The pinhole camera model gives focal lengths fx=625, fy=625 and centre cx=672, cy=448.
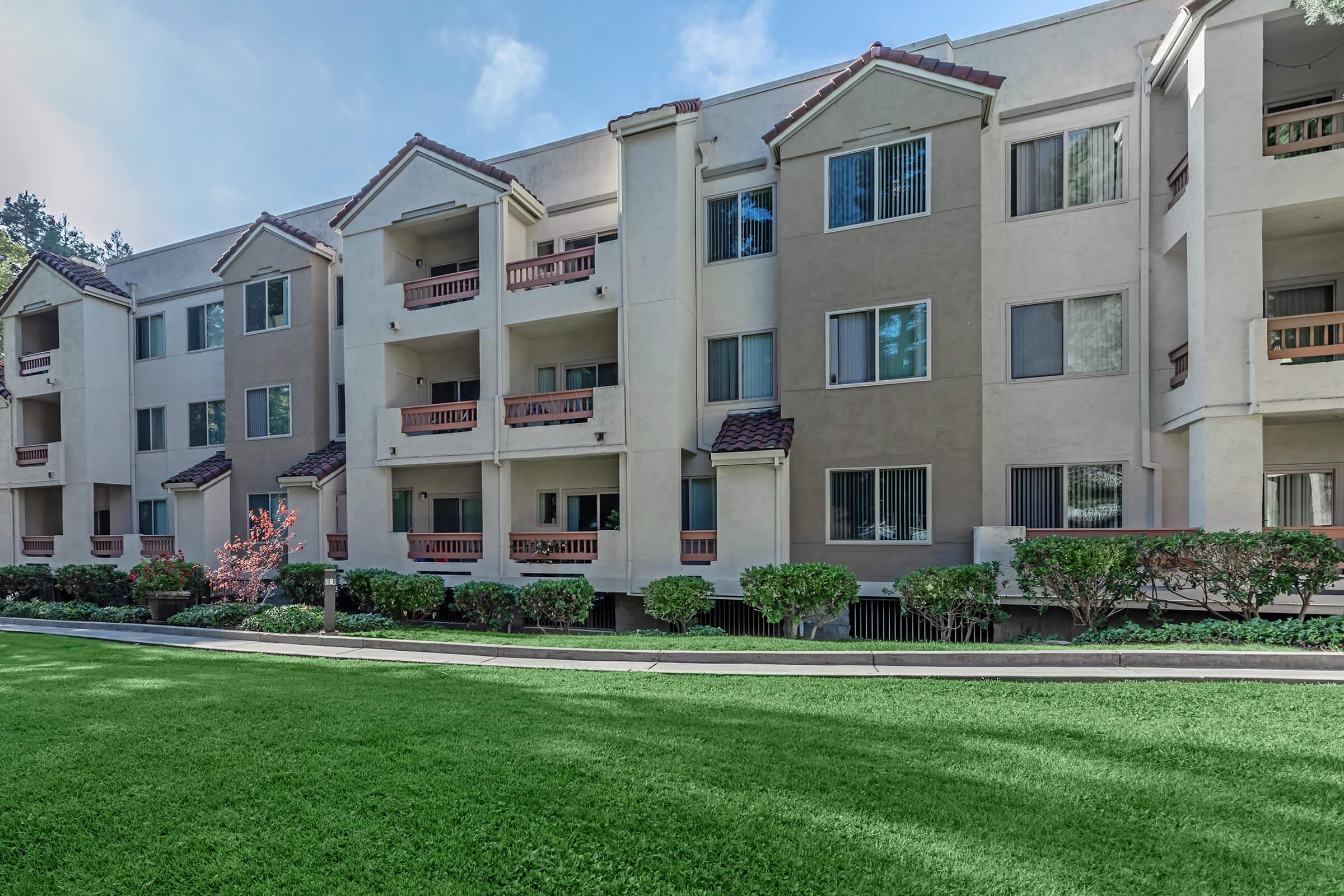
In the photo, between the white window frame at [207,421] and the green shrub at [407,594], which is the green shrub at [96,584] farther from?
the green shrub at [407,594]

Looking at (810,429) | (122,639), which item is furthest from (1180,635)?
(122,639)

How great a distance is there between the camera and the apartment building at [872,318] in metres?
10.4

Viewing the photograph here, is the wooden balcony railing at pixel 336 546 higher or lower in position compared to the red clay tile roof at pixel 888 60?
lower

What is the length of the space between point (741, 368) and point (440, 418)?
7539 millimetres

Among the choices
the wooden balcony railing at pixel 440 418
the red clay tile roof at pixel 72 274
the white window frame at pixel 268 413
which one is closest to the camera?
the wooden balcony railing at pixel 440 418

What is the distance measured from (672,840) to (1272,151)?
13932 mm

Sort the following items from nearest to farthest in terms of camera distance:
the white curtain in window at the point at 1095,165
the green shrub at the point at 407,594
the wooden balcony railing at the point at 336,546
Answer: the white curtain in window at the point at 1095,165 → the green shrub at the point at 407,594 → the wooden balcony railing at the point at 336,546

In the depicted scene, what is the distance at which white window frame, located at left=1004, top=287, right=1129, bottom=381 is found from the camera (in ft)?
39.0

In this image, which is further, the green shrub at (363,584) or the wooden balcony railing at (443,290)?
the wooden balcony railing at (443,290)

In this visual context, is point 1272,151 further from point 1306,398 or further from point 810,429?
point 810,429

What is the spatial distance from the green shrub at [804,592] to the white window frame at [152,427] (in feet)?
71.2

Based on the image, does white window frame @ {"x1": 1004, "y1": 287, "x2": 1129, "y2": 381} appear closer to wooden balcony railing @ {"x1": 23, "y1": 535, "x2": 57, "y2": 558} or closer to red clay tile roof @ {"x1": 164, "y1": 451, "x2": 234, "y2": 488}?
red clay tile roof @ {"x1": 164, "y1": 451, "x2": 234, "y2": 488}

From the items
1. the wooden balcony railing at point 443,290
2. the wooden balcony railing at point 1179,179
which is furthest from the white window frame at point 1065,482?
the wooden balcony railing at point 443,290

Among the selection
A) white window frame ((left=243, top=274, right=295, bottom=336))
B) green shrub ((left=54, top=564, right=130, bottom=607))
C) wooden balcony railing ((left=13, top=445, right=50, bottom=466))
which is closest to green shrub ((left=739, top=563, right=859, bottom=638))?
white window frame ((left=243, top=274, right=295, bottom=336))
